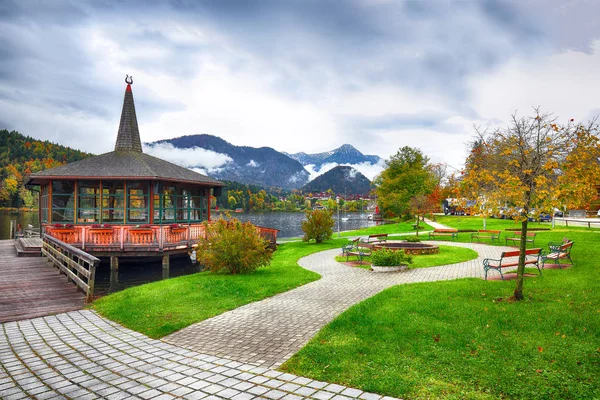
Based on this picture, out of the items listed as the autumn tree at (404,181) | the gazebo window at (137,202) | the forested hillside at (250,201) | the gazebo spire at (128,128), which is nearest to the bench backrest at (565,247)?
the gazebo window at (137,202)

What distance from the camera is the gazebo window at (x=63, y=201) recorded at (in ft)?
70.1

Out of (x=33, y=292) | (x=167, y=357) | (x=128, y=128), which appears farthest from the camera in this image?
(x=128, y=128)

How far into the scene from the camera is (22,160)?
104m

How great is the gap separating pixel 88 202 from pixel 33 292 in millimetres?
13299

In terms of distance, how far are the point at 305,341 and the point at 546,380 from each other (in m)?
3.53

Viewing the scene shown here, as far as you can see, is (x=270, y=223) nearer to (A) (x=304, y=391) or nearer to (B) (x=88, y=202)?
(B) (x=88, y=202)

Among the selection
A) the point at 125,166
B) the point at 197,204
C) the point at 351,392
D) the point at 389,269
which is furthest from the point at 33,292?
the point at 197,204

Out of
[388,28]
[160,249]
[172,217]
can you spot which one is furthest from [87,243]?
[388,28]

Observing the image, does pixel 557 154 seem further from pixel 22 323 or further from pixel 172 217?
pixel 172 217

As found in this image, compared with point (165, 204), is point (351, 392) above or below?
below

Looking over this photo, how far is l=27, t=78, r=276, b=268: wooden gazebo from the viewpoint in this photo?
18453 mm

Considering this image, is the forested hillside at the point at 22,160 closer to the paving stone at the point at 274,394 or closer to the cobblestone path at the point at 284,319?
the cobblestone path at the point at 284,319

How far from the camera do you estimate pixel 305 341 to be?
622 cm

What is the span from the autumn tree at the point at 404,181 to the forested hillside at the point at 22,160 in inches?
3019
